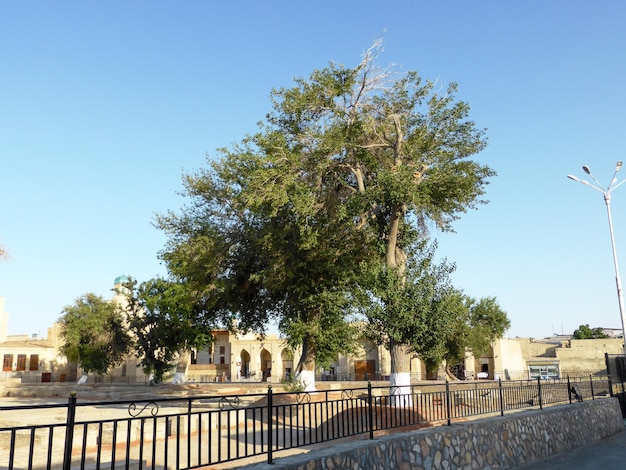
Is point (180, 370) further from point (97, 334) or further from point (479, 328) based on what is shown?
point (479, 328)

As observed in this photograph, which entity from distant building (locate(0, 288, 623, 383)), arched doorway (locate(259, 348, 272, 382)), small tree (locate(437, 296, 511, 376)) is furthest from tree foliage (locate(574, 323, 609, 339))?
arched doorway (locate(259, 348, 272, 382))

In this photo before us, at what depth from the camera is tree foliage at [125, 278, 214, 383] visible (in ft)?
127

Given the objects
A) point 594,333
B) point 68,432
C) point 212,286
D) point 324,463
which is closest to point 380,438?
point 324,463

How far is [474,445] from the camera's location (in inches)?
398

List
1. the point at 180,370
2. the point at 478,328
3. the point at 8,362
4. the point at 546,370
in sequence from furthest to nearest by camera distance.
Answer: the point at 8,362 < the point at 546,370 < the point at 478,328 < the point at 180,370

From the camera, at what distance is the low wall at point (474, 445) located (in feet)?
24.4

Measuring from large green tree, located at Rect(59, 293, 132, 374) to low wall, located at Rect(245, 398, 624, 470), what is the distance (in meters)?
41.3

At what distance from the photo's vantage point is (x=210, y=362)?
79250mm

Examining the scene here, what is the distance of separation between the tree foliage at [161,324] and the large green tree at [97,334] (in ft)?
16.4

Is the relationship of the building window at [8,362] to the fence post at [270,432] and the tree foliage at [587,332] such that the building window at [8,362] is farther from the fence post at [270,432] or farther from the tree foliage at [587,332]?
the tree foliage at [587,332]

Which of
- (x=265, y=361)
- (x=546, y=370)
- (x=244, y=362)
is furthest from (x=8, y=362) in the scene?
(x=546, y=370)

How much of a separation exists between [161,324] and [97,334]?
12021mm

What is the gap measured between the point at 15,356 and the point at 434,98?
6600 centimetres

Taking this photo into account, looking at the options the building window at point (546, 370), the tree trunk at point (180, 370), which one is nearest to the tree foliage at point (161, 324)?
the tree trunk at point (180, 370)
